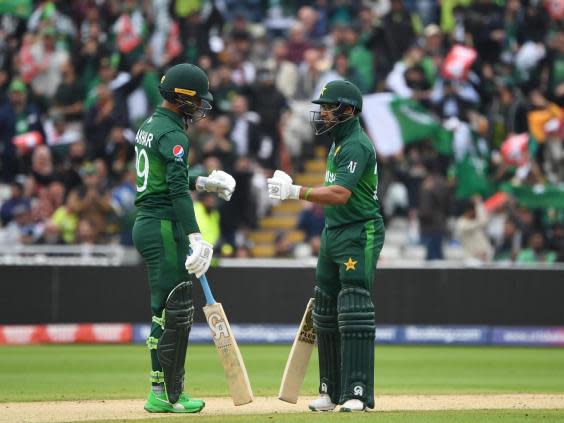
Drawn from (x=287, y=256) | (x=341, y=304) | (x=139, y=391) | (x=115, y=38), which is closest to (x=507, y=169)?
(x=287, y=256)

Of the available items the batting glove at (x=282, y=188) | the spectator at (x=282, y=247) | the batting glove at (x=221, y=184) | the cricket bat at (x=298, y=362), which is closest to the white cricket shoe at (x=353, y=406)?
the cricket bat at (x=298, y=362)

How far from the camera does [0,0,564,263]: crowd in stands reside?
1859cm

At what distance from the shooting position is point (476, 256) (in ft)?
61.3

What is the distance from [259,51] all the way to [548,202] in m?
5.77

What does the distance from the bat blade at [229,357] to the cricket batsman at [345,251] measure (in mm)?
558

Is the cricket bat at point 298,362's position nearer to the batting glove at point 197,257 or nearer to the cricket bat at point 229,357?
the cricket bat at point 229,357

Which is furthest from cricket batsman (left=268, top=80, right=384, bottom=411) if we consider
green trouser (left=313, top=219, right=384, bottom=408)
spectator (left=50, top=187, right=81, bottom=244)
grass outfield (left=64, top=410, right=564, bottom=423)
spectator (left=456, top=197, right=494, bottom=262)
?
spectator (left=456, top=197, right=494, bottom=262)

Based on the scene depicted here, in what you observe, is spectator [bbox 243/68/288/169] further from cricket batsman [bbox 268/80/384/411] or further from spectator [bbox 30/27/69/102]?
cricket batsman [bbox 268/80/384/411]

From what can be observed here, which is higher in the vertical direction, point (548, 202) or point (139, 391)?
point (548, 202)

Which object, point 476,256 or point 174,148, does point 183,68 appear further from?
point 476,256

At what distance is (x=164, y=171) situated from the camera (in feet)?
31.0

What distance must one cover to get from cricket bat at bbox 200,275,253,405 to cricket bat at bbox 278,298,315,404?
355mm

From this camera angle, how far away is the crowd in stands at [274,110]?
61.0 feet

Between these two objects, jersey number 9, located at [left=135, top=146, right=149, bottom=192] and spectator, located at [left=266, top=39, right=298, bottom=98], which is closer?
jersey number 9, located at [left=135, top=146, right=149, bottom=192]
